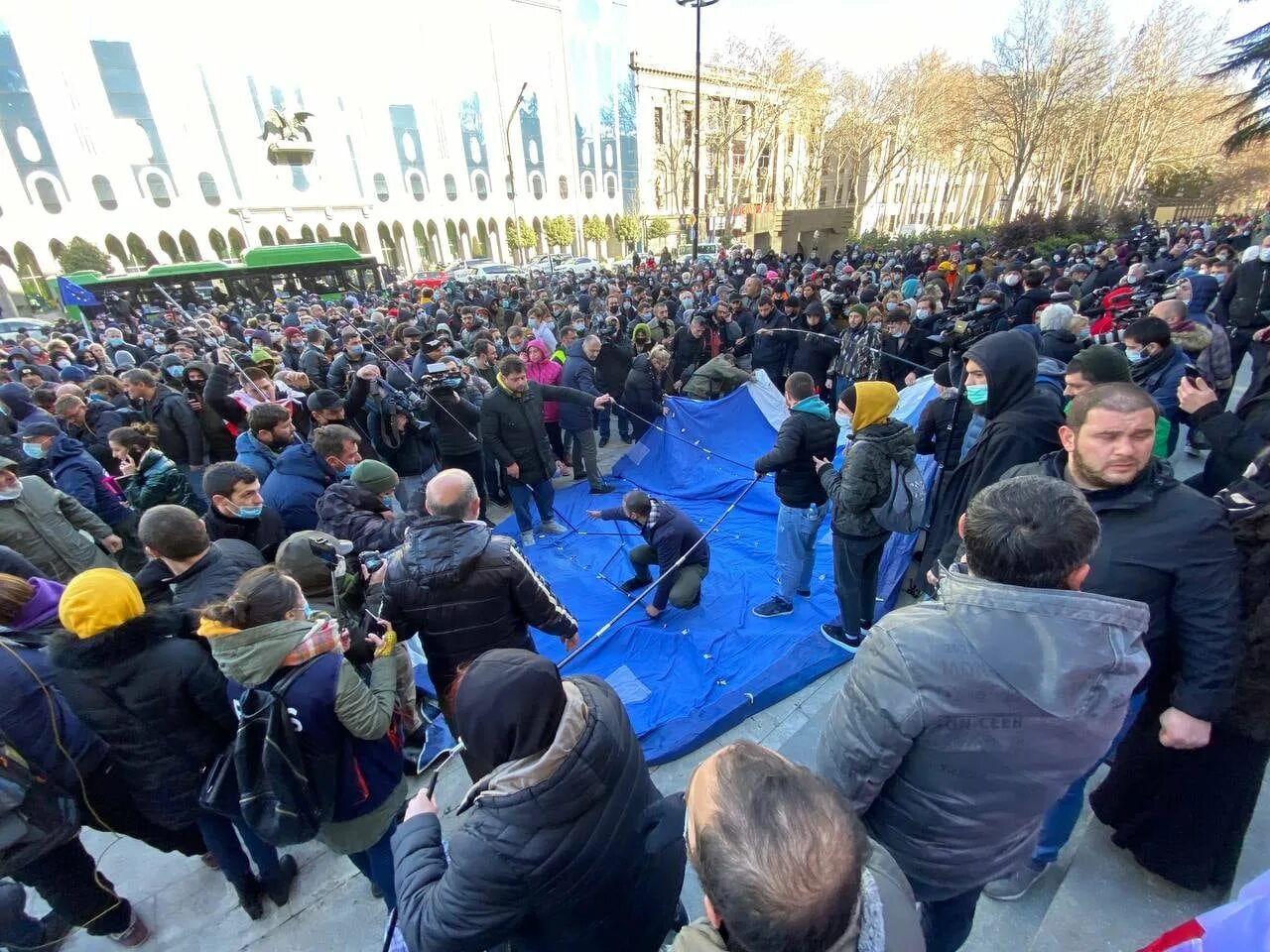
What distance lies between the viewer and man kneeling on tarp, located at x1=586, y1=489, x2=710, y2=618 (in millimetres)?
4562

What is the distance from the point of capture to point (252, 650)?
73.4 inches

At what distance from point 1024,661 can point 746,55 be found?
132 ft

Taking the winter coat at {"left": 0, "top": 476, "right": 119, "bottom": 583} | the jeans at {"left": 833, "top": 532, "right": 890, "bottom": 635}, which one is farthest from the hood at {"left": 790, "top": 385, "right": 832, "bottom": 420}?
the winter coat at {"left": 0, "top": 476, "right": 119, "bottom": 583}

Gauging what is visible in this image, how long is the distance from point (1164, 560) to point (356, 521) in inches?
143

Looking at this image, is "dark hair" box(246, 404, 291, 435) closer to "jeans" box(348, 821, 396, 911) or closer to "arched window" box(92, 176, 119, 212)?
"jeans" box(348, 821, 396, 911)

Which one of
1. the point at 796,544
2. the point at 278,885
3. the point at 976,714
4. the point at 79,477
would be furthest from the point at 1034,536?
the point at 79,477

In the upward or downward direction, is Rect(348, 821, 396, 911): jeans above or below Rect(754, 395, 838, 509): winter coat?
below

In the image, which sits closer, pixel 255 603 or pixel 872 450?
pixel 255 603

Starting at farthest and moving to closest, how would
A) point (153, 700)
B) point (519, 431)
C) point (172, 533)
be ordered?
point (519, 431) < point (172, 533) < point (153, 700)

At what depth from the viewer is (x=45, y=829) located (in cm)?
214

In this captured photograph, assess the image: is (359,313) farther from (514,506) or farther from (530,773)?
(530,773)

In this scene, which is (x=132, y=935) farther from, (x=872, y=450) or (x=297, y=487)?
(x=872, y=450)

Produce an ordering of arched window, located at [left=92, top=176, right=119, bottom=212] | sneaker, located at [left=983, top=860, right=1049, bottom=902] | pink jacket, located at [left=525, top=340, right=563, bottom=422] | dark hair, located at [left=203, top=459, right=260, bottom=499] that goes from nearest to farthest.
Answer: sneaker, located at [left=983, top=860, right=1049, bottom=902]
dark hair, located at [left=203, top=459, right=260, bottom=499]
pink jacket, located at [left=525, top=340, right=563, bottom=422]
arched window, located at [left=92, top=176, right=119, bottom=212]

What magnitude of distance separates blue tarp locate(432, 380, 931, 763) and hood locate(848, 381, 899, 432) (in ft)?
5.23
